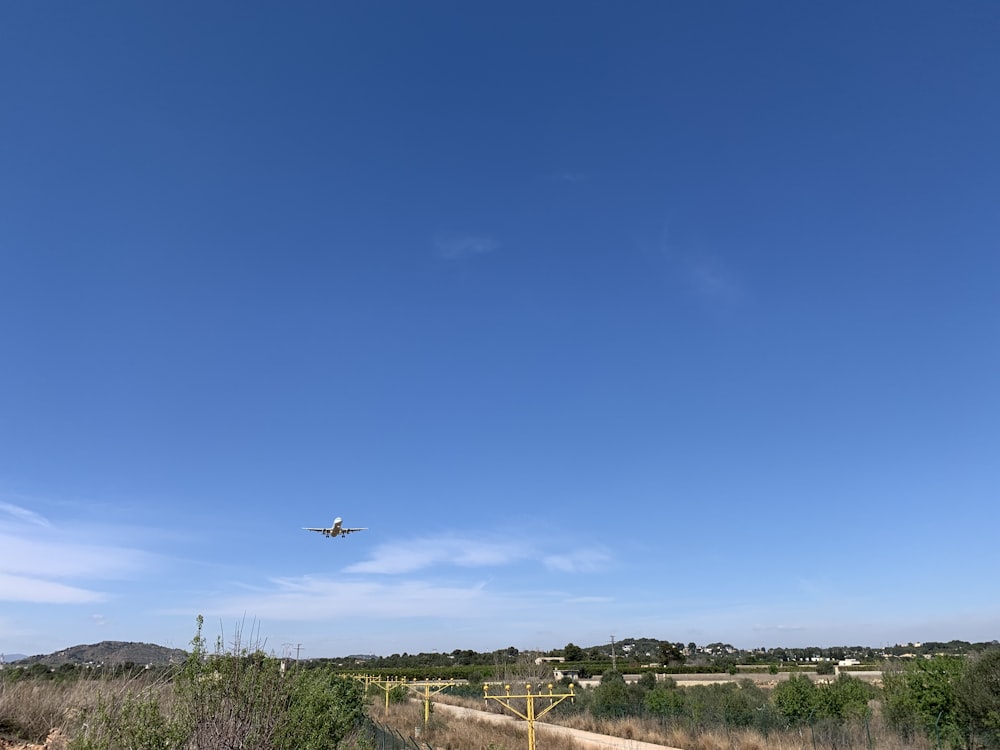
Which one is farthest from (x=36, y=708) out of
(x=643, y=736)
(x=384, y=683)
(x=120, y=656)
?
(x=384, y=683)

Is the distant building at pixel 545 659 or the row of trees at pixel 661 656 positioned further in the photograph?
the row of trees at pixel 661 656

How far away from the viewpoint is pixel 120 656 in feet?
35.1

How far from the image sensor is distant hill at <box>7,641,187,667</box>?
970cm

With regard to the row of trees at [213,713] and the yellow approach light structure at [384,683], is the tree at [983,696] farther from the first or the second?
the yellow approach light structure at [384,683]

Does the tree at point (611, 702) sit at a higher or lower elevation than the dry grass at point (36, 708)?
lower

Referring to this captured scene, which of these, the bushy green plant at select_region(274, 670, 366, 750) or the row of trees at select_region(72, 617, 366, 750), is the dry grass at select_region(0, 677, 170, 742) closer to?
the bushy green plant at select_region(274, 670, 366, 750)

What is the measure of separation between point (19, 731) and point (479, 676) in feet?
206

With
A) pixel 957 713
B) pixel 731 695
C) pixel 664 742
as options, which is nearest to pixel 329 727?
pixel 957 713

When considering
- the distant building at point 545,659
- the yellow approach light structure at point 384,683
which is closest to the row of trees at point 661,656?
the distant building at point 545,659

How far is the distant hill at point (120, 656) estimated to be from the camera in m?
9.70

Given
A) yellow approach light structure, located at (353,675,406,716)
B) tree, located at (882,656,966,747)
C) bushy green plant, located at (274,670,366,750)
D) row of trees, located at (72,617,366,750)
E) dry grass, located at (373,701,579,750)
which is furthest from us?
yellow approach light structure, located at (353,675,406,716)

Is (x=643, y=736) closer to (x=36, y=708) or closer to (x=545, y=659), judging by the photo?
(x=36, y=708)

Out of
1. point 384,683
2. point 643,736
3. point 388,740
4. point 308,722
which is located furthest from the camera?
point 384,683

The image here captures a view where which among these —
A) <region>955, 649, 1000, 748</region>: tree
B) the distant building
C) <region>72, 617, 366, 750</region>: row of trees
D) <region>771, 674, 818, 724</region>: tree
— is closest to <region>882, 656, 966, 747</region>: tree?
<region>955, 649, 1000, 748</region>: tree
